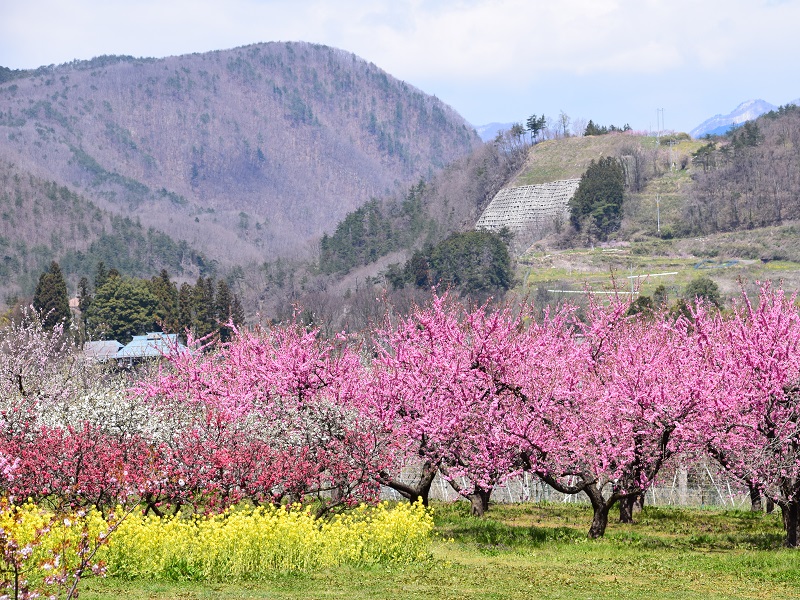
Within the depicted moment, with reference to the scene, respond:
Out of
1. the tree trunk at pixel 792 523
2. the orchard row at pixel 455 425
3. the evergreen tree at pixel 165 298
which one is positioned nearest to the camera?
the tree trunk at pixel 792 523

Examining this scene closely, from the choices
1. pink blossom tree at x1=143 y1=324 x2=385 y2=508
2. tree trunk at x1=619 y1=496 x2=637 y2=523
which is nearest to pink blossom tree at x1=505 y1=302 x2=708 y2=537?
tree trunk at x1=619 y1=496 x2=637 y2=523

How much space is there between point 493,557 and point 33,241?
539ft

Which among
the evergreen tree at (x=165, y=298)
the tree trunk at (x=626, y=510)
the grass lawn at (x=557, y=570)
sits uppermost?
the evergreen tree at (x=165, y=298)

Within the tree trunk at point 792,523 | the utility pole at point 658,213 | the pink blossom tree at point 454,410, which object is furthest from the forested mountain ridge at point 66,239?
the tree trunk at point 792,523

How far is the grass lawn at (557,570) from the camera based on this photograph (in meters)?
14.8

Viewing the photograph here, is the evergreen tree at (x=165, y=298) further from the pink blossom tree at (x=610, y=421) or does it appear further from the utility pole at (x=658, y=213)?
the pink blossom tree at (x=610, y=421)

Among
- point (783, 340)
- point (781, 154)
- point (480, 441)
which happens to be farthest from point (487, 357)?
point (781, 154)

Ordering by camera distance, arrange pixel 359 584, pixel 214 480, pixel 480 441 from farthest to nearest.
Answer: pixel 480 441, pixel 214 480, pixel 359 584

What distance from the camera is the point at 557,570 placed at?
55.4ft

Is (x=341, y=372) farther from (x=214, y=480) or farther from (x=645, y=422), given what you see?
(x=645, y=422)

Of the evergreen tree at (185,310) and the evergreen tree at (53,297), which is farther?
the evergreen tree at (185,310)

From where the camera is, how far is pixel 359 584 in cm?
1532

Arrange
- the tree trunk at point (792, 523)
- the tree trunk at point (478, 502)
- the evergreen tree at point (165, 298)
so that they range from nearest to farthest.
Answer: the tree trunk at point (792, 523) < the tree trunk at point (478, 502) < the evergreen tree at point (165, 298)

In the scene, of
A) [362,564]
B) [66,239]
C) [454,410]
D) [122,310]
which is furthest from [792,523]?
[66,239]
